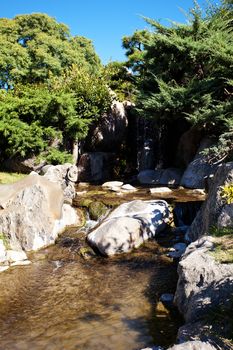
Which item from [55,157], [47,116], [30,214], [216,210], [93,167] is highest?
[47,116]

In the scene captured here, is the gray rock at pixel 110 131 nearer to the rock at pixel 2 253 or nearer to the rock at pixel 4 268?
the rock at pixel 2 253

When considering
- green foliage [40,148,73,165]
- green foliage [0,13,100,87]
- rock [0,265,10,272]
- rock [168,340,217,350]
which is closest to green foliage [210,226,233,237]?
rock [168,340,217,350]

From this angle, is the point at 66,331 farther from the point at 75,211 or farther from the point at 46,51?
the point at 46,51

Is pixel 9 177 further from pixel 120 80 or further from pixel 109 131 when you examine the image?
pixel 120 80

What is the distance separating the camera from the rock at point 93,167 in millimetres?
23875

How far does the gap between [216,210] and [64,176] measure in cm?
966

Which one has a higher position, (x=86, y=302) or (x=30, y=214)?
(x=30, y=214)

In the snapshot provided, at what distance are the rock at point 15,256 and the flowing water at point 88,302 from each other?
A: 0.33 meters

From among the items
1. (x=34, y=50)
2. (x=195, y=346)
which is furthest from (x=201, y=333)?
(x=34, y=50)

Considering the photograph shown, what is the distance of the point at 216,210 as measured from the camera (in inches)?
392

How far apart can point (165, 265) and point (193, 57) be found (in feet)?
43.5

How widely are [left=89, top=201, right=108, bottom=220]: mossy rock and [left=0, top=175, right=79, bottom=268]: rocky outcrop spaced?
1.52 m

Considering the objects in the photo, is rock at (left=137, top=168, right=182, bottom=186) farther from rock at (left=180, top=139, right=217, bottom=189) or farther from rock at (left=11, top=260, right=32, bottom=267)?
rock at (left=11, top=260, right=32, bottom=267)

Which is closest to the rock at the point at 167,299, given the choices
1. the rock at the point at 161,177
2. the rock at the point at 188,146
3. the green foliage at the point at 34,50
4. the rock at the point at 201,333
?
the rock at the point at 201,333
